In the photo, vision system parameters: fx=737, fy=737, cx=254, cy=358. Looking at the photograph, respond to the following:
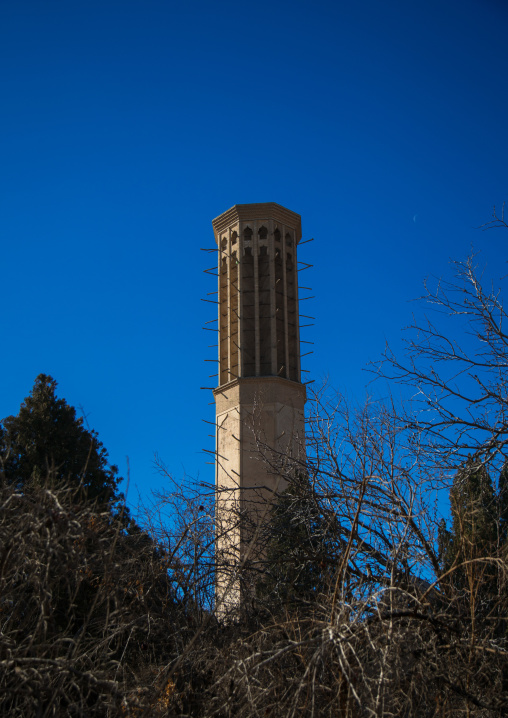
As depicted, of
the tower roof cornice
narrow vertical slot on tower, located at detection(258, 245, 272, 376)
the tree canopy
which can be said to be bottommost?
the tree canopy

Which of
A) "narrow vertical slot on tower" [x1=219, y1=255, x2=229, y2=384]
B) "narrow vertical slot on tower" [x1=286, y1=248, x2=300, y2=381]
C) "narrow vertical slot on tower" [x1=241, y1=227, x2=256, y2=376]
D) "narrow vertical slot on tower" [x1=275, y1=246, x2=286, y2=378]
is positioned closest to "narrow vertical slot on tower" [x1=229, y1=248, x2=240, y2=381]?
"narrow vertical slot on tower" [x1=241, y1=227, x2=256, y2=376]

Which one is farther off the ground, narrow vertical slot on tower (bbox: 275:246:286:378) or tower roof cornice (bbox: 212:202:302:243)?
tower roof cornice (bbox: 212:202:302:243)

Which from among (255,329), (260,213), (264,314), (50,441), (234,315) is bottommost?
(50,441)

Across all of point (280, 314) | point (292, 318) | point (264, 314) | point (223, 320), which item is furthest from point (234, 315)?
point (292, 318)

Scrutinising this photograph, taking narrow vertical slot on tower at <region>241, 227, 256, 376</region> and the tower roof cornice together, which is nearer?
narrow vertical slot on tower at <region>241, 227, 256, 376</region>

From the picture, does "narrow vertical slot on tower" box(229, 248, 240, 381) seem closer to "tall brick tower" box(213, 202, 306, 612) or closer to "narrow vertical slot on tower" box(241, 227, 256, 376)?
"tall brick tower" box(213, 202, 306, 612)

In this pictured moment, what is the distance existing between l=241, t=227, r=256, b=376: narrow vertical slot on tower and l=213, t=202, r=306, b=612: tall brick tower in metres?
0.03

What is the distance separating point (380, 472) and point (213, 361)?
1798cm

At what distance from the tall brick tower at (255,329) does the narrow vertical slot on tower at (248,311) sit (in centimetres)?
3

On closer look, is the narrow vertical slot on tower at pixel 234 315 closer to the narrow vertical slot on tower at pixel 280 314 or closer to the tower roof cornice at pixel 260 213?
the tower roof cornice at pixel 260 213

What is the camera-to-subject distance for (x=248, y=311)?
79.8 feet

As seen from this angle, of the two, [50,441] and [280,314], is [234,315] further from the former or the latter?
[50,441]

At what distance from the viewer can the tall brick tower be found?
74.4ft

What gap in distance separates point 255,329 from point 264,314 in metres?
0.66
